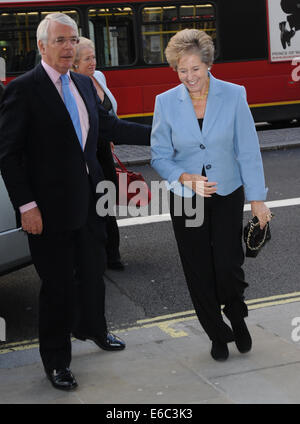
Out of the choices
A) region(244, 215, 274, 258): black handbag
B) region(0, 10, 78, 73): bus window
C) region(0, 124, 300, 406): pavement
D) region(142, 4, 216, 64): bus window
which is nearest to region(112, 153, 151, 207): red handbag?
region(0, 124, 300, 406): pavement

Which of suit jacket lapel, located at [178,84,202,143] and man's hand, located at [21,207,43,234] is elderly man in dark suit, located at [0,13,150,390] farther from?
suit jacket lapel, located at [178,84,202,143]

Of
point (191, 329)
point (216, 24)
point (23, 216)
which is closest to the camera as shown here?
point (23, 216)

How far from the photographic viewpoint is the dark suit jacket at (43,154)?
3.93 metres

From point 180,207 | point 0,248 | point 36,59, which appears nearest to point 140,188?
point 0,248

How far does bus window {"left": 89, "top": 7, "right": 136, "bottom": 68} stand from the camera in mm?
14183

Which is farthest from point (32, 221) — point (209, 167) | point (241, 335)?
point (241, 335)

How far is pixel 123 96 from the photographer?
47.4 ft

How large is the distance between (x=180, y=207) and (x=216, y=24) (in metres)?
11.5

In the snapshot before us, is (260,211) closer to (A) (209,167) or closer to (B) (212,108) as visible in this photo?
(A) (209,167)

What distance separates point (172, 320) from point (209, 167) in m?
1.46

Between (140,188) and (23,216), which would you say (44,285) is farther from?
(140,188)

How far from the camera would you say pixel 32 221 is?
13.1 feet

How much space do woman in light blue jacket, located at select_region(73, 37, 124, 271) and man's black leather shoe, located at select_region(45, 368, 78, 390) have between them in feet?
6.46

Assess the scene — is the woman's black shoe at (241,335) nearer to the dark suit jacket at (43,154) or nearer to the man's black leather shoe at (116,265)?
the dark suit jacket at (43,154)
